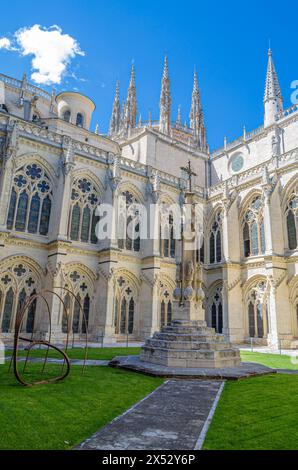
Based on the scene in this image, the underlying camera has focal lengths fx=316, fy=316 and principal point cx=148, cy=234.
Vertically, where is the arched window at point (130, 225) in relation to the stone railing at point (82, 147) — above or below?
below

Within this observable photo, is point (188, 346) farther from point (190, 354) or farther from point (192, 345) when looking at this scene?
point (190, 354)

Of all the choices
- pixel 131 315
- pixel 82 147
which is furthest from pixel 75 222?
pixel 131 315

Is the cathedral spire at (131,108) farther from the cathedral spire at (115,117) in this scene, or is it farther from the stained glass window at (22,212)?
the stained glass window at (22,212)

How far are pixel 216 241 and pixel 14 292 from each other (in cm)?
1715

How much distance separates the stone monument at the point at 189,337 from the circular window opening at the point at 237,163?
2180 centimetres

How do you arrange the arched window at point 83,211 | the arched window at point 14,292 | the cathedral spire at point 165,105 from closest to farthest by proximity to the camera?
the arched window at point 14,292, the arched window at point 83,211, the cathedral spire at point 165,105

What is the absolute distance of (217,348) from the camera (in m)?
10.6

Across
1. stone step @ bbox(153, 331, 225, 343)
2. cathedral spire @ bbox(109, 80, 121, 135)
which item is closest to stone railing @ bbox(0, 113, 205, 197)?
stone step @ bbox(153, 331, 225, 343)

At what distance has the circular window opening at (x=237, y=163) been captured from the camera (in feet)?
108

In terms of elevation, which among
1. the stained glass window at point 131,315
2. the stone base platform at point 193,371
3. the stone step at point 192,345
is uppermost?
the stained glass window at point 131,315

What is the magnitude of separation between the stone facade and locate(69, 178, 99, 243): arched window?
0.08 metres

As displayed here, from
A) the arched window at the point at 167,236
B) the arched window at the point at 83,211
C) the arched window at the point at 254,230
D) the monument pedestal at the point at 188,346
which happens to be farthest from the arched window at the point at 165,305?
the monument pedestal at the point at 188,346
